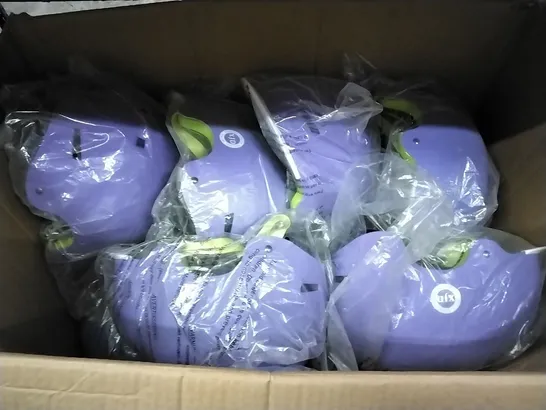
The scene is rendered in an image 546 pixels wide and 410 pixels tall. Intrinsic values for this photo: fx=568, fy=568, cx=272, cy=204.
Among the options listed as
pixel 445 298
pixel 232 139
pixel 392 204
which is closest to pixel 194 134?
pixel 232 139

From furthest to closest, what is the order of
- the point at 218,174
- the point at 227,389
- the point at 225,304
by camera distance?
the point at 218,174 < the point at 225,304 < the point at 227,389

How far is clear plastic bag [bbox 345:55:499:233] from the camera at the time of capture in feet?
2.53

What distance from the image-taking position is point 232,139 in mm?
784

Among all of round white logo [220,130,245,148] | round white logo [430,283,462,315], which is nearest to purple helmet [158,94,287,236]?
round white logo [220,130,245,148]

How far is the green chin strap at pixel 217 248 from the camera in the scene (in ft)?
2.22

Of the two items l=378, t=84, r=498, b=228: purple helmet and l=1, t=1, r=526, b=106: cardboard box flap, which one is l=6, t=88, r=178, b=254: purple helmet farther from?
l=378, t=84, r=498, b=228: purple helmet

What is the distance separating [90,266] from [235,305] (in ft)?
0.86

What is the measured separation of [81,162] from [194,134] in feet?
0.49

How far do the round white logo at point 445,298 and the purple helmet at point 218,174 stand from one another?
0.75ft

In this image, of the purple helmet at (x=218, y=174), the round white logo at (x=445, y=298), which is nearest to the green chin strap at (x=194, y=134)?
the purple helmet at (x=218, y=174)

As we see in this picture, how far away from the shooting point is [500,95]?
2.92 feet

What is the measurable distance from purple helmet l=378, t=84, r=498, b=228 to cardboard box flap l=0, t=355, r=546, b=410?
0.28m

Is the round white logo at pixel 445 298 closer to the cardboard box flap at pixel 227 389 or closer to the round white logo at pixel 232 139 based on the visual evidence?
the cardboard box flap at pixel 227 389

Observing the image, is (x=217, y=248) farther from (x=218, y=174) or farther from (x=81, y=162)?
(x=81, y=162)
